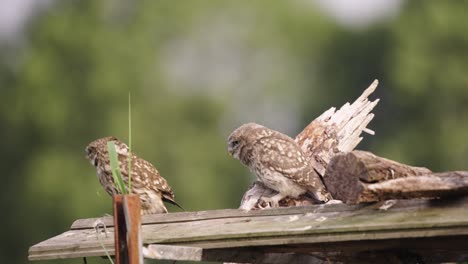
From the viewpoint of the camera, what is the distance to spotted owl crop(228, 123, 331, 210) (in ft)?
37.6

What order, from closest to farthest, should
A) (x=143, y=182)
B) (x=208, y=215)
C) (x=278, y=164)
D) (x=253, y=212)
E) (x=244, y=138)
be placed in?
1. (x=253, y=212)
2. (x=208, y=215)
3. (x=278, y=164)
4. (x=244, y=138)
5. (x=143, y=182)

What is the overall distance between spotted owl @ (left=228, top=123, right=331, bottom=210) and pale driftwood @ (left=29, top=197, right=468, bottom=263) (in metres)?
1.62

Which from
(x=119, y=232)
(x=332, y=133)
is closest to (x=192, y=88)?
(x=332, y=133)

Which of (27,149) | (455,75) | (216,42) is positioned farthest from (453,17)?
(27,149)

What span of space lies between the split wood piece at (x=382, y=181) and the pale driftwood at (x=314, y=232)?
11 centimetres

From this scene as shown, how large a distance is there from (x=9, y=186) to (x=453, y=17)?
17.9 meters

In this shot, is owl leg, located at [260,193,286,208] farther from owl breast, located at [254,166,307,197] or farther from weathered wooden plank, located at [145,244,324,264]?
weathered wooden plank, located at [145,244,324,264]

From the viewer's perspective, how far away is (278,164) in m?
11.5

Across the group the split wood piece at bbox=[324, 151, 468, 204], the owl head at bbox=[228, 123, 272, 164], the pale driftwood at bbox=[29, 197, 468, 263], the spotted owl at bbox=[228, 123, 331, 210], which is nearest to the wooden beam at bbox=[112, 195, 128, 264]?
the pale driftwood at bbox=[29, 197, 468, 263]

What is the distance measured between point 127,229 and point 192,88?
48.8 metres

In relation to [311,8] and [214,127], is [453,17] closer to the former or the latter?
[214,127]

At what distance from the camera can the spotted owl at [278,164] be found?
11469 millimetres

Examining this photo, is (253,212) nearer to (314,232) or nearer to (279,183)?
(314,232)

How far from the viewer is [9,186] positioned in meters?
50.8
